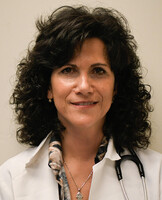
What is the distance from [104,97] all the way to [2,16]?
99 centimetres

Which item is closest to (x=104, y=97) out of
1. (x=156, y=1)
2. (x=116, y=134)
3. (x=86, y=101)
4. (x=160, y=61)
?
(x=86, y=101)

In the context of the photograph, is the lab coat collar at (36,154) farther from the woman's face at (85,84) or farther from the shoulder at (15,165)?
the woman's face at (85,84)

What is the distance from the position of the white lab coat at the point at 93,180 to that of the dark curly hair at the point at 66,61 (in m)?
0.18

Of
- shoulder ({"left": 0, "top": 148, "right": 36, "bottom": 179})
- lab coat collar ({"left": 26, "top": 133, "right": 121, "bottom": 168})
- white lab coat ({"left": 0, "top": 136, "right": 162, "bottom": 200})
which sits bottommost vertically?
white lab coat ({"left": 0, "top": 136, "right": 162, "bottom": 200})

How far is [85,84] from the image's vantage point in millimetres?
1205

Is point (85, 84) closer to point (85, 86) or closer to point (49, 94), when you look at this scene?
point (85, 86)

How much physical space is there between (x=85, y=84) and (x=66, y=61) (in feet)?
0.55

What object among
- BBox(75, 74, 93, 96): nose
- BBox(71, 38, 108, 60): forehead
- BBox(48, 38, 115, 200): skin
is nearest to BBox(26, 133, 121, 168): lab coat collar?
BBox(48, 38, 115, 200): skin

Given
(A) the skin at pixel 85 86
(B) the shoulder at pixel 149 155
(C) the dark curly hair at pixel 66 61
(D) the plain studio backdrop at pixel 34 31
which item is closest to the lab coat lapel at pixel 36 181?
(A) the skin at pixel 85 86

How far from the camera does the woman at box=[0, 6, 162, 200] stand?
1253 millimetres

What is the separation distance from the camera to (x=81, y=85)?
47.7 inches

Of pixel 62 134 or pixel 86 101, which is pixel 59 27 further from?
pixel 62 134

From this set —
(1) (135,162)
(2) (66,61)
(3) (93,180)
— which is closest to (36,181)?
(3) (93,180)

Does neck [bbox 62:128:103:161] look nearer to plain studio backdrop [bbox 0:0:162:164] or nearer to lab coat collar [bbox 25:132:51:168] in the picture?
lab coat collar [bbox 25:132:51:168]
